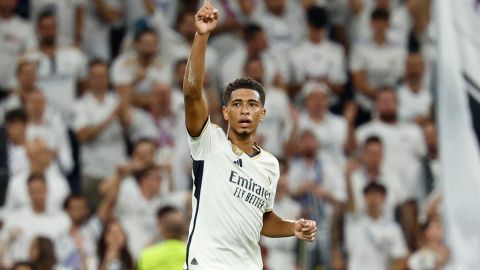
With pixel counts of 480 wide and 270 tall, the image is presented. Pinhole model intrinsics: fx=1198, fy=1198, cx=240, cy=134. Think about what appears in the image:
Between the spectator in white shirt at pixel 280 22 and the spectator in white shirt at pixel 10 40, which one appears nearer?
the spectator in white shirt at pixel 10 40

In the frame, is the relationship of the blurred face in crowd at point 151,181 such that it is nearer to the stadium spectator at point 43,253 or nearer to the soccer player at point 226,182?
the stadium spectator at point 43,253

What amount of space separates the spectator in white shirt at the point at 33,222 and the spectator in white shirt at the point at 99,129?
0.73 metres

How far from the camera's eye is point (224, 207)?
6.34m

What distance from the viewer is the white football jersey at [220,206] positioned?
6.32m

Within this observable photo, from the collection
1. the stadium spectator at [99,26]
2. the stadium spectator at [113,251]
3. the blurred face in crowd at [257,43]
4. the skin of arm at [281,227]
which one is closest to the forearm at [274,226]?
the skin of arm at [281,227]

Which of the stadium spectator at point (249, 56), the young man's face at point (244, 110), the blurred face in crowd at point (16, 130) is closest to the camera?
the young man's face at point (244, 110)

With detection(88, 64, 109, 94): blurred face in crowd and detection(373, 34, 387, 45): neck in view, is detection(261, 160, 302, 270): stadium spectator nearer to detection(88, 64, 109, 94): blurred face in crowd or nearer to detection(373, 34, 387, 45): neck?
detection(88, 64, 109, 94): blurred face in crowd

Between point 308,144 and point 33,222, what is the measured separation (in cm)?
293

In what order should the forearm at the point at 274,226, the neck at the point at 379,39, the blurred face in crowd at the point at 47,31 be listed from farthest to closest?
the neck at the point at 379,39, the blurred face in crowd at the point at 47,31, the forearm at the point at 274,226

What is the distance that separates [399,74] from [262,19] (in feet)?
5.66

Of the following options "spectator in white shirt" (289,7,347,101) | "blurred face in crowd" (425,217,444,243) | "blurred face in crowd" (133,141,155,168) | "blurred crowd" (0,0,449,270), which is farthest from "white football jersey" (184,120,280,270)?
"spectator in white shirt" (289,7,347,101)

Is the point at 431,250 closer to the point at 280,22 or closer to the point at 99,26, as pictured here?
the point at 280,22

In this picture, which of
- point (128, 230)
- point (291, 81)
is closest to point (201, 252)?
point (128, 230)

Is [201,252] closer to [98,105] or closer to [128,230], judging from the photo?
[128,230]
